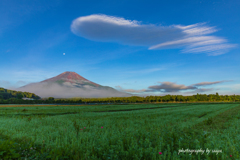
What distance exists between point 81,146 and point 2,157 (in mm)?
2910

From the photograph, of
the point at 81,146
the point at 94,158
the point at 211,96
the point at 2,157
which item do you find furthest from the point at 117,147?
the point at 211,96

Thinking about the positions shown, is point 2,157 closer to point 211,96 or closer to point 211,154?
point 211,154

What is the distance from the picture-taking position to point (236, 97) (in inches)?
7751

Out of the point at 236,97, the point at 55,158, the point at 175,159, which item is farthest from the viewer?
the point at 236,97

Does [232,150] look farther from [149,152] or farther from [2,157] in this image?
[2,157]

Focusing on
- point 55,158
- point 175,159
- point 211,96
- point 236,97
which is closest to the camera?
point 175,159

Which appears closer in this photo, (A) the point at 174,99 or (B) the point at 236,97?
(A) the point at 174,99

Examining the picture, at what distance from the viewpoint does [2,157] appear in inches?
205

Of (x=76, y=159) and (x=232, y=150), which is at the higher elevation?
(x=232, y=150)

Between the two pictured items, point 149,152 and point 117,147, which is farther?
point 117,147

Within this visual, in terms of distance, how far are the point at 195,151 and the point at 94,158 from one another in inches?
162

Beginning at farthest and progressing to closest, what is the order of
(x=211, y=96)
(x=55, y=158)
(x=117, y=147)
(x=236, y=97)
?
(x=236, y=97) → (x=211, y=96) → (x=117, y=147) → (x=55, y=158)

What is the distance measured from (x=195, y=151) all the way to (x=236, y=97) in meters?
252

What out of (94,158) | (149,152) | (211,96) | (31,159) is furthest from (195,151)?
(211,96)
